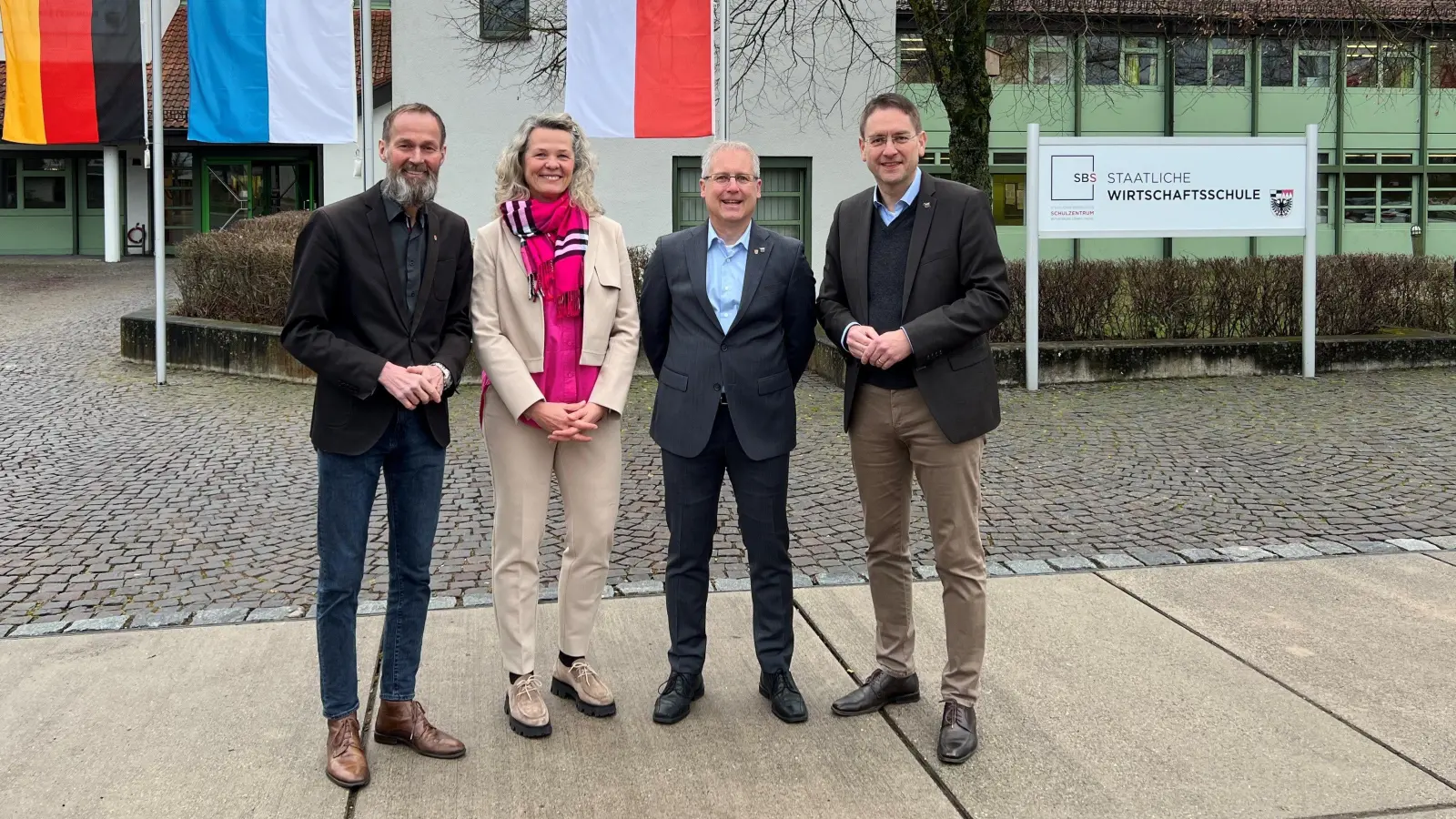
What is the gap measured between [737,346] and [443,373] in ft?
3.19

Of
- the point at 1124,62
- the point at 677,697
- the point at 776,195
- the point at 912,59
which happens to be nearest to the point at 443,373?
the point at 677,697

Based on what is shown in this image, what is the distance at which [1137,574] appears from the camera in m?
5.94

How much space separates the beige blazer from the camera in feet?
13.6

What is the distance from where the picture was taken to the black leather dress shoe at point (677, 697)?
4266mm

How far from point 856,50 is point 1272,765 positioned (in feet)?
55.7

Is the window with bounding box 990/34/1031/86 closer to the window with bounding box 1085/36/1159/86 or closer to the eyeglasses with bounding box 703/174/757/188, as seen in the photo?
the window with bounding box 1085/36/1159/86

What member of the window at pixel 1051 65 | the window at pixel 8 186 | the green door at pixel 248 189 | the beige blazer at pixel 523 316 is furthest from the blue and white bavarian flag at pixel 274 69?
the window at pixel 8 186

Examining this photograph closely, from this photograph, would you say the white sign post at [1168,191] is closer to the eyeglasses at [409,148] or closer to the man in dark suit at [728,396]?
the man in dark suit at [728,396]

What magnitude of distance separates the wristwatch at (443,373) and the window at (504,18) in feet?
52.1

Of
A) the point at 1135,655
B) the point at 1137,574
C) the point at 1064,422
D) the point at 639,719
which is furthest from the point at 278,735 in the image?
the point at 1064,422

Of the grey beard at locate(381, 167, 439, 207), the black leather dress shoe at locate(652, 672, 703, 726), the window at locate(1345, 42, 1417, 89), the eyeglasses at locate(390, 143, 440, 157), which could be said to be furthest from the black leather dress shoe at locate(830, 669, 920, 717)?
the window at locate(1345, 42, 1417, 89)

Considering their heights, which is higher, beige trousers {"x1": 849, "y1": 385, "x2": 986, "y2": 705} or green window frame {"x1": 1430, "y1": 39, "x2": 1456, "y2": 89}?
green window frame {"x1": 1430, "y1": 39, "x2": 1456, "y2": 89}

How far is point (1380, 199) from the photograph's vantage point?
29469mm

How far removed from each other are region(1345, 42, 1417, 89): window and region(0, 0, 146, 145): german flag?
13814 mm
